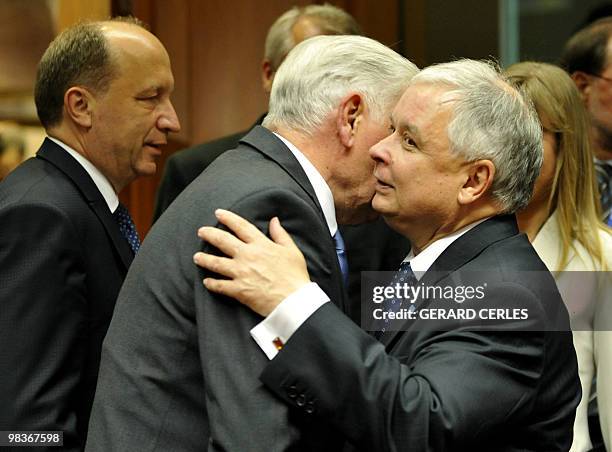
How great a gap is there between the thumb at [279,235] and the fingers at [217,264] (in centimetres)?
10

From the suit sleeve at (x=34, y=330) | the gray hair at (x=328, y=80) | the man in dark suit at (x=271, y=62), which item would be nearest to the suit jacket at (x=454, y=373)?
the gray hair at (x=328, y=80)

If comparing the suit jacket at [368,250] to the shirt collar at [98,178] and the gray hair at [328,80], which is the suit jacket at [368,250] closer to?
the shirt collar at [98,178]

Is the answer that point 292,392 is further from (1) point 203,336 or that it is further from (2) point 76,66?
(2) point 76,66

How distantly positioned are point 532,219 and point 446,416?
1.35m

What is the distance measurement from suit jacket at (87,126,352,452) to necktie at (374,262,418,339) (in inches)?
7.5

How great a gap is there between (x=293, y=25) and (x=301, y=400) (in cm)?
218

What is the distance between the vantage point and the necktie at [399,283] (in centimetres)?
230

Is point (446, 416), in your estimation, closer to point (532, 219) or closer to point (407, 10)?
point (532, 219)

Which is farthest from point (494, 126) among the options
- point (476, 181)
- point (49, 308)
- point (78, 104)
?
point (78, 104)

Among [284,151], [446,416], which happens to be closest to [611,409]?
[446,416]

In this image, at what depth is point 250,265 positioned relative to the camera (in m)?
2.00

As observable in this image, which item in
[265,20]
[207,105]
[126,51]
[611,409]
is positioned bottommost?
[611,409]

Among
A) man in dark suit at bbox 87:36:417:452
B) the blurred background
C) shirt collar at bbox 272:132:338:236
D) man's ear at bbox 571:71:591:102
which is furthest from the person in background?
the blurred background

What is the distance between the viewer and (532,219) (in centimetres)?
322
